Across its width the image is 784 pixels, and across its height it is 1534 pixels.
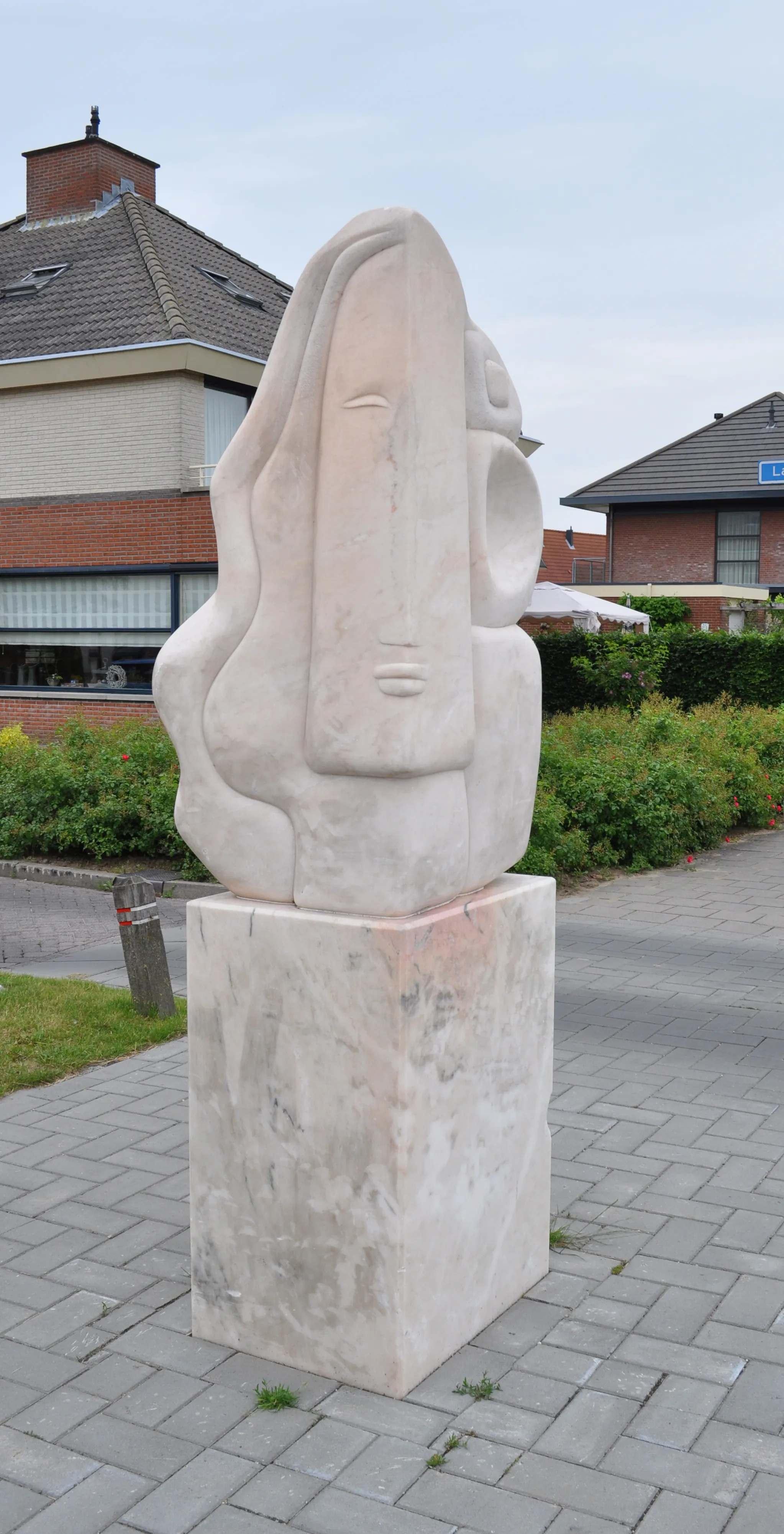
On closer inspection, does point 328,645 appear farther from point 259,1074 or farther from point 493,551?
point 259,1074

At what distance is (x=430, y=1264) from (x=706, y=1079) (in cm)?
289

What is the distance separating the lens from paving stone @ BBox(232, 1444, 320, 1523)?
2.96 meters

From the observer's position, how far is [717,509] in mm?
30344

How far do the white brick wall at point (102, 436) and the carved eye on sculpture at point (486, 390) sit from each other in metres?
14.7

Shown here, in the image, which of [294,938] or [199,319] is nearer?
[294,938]

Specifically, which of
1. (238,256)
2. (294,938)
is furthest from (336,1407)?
(238,256)

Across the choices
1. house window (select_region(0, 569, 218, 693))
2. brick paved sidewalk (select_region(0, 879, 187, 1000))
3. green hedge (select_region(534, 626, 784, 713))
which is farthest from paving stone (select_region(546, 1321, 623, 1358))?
green hedge (select_region(534, 626, 784, 713))

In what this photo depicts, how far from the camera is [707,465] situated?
30734 millimetres

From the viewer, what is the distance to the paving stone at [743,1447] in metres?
3.16

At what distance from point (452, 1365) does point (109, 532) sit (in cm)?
1627

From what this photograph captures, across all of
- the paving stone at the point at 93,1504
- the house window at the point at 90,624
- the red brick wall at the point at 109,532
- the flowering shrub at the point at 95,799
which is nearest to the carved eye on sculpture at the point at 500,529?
the paving stone at the point at 93,1504

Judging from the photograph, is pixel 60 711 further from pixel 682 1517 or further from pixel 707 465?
pixel 707 465

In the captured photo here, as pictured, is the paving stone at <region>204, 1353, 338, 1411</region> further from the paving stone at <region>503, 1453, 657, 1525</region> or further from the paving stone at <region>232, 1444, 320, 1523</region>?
the paving stone at <region>503, 1453, 657, 1525</region>

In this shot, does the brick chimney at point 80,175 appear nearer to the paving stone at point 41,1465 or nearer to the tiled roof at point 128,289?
the tiled roof at point 128,289
